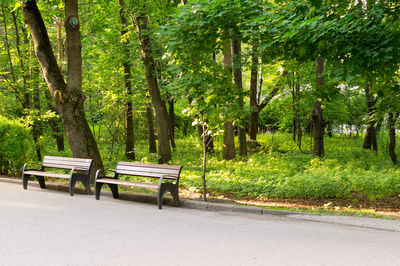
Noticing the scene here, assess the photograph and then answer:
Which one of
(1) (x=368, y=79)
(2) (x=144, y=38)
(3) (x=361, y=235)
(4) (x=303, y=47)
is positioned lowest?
(3) (x=361, y=235)

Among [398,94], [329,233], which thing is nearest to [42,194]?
[329,233]

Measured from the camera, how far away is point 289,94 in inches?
871

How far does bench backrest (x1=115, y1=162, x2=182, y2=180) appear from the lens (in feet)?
24.3

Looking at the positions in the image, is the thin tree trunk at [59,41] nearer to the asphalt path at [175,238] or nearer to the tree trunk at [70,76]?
the tree trunk at [70,76]

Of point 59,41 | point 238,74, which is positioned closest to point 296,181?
point 238,74

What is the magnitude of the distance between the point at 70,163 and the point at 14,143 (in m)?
2.96

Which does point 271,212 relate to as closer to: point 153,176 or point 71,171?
point 153,176

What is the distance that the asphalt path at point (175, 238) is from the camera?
4.10m

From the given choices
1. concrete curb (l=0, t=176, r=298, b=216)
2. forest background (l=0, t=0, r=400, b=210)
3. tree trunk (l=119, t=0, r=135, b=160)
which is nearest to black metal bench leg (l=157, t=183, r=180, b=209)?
concrete curb (l=0, t=176, r=298, b=216)

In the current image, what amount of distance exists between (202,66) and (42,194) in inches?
202

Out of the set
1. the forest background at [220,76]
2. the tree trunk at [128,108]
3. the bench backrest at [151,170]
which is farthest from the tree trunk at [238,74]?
the bench backrest at [151,170]

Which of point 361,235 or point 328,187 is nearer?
point 361,235

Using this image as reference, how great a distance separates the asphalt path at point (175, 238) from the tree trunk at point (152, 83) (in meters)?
7.61

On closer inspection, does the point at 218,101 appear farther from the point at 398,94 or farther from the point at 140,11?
the point at 140,11
